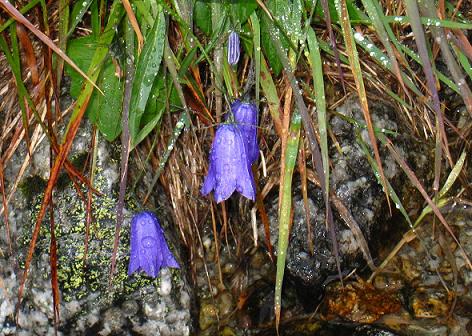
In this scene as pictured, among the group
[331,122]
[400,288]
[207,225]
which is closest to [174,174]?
[207,225]

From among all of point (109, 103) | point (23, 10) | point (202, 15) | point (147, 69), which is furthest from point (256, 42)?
point (23, 10)

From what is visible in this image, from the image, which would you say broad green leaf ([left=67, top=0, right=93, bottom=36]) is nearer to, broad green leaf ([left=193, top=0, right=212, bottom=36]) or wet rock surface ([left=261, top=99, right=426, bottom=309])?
broad green leaf ([left=193, top=0, right=212, bottom=36])

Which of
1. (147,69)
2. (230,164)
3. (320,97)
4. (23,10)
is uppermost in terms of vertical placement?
(23,10)

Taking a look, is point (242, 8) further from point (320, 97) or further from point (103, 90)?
point (103, 90)

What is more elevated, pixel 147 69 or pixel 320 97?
pixel 147 69

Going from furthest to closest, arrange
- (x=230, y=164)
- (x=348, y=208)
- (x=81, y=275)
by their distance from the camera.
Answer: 1. (x=348, y=208)
2. (x=81, y=275)
3. (x=230, y=164)

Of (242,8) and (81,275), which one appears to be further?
(81,275)

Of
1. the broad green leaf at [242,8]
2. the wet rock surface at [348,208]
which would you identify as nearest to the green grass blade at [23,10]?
the broad green leaf at [242,8]

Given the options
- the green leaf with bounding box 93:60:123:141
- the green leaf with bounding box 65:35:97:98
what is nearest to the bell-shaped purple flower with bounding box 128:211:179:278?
the green leaf with bounding box 93:60:123:141
